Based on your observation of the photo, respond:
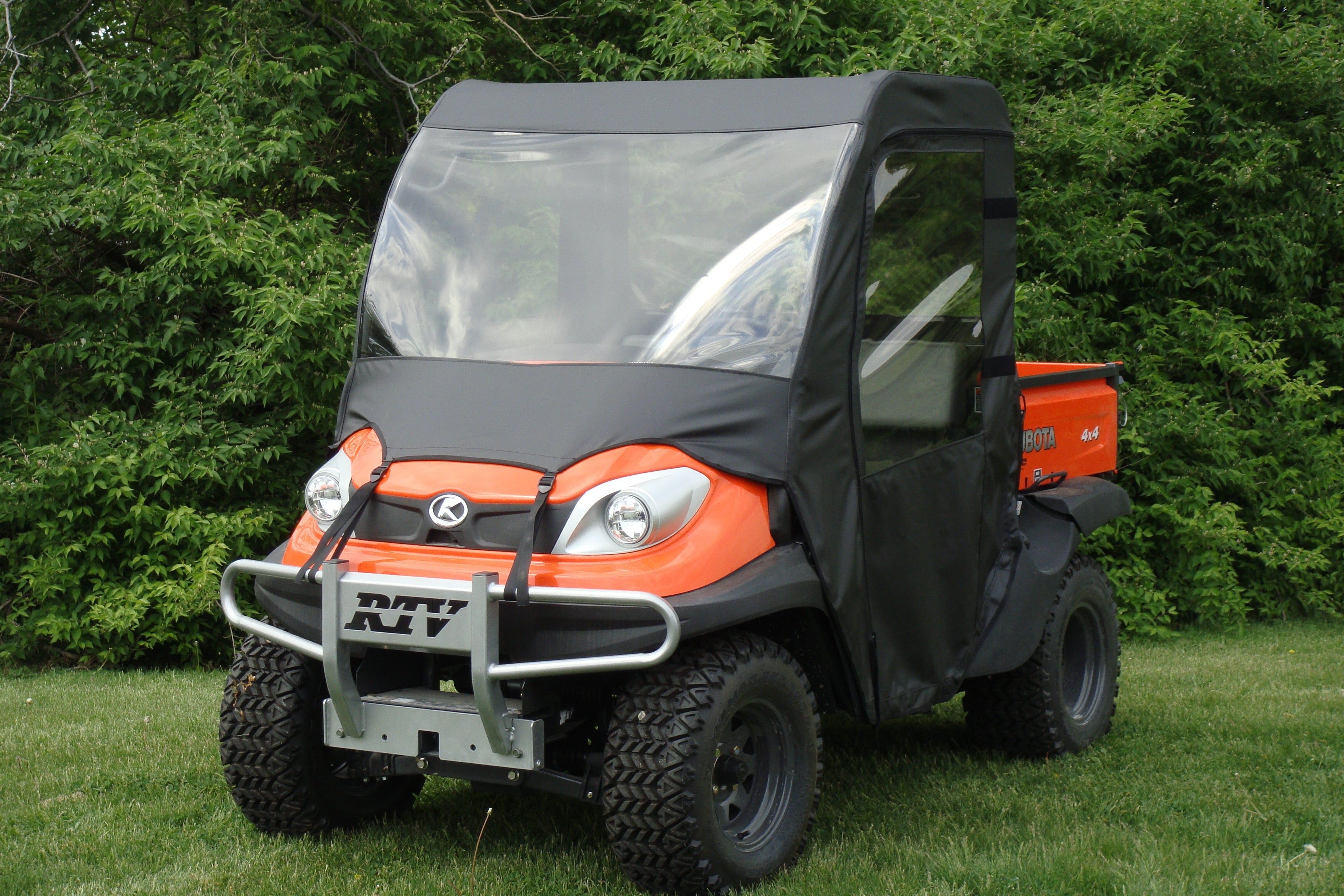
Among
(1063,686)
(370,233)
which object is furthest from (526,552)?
(370,233)

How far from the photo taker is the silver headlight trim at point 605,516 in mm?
3643

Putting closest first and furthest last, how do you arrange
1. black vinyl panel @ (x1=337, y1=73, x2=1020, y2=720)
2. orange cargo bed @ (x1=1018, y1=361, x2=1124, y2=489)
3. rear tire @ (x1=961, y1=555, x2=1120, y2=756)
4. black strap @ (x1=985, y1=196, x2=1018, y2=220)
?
1. black vinyl panel @ (x1=337, y1=73, x2=1020, y2=720)
2. black strap @ (x1=985, y1=196, x2=1018, y2=220)
3. rear tire @ (x1=961, y1=555, x2=1120, y2=756)
4. orange cargo bed @ (x1=1018, y1=361, x2=1124, y2=489)

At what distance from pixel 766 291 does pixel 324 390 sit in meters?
4.70

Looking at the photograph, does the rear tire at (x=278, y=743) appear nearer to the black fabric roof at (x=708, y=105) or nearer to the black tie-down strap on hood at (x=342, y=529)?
the black tie-down strap on hood at (x=342, y=529)

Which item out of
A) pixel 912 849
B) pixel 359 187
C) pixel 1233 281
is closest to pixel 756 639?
pixel 912 849

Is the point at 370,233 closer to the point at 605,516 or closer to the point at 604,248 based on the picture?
the point at 604,248

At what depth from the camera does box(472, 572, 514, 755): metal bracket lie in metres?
3.47

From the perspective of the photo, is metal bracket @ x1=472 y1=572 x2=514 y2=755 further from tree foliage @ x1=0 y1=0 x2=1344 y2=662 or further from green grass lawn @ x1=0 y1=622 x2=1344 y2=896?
tree foliage @ x1=0 y1=0 x2=1344 y2=662

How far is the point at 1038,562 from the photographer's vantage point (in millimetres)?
5215

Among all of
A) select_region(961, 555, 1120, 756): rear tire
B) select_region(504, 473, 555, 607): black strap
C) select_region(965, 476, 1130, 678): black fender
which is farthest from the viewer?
select_region(961, 555, 1120, 756): rear tire

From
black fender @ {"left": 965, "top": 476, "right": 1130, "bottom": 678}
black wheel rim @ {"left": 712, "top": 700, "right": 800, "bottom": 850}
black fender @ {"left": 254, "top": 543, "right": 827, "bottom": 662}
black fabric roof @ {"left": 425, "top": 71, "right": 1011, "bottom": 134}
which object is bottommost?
black wheel rim @ {"left": 712, "top": 700, "right": 800, "bottom": 850}

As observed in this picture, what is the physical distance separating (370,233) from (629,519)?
630cm

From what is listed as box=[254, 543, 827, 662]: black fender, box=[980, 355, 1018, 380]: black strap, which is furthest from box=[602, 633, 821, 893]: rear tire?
box=[980, 355, 1018, 380]: black strap

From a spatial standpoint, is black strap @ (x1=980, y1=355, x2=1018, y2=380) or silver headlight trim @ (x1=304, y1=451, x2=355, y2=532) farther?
black strap @ (x1=980, y1=355, x2=1018, y2=380)
